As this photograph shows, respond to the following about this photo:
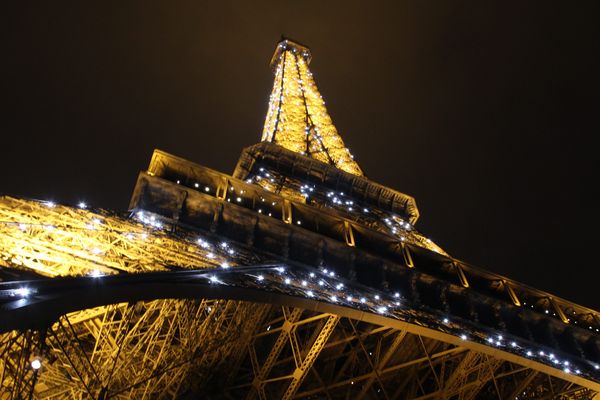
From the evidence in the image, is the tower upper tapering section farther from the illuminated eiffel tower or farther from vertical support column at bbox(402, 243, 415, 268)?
the illuminated eiffel tower

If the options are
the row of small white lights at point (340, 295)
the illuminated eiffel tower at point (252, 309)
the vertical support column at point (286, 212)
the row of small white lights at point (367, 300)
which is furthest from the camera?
the vertical support column at point (286, 212)

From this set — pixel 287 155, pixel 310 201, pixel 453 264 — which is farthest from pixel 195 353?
pixel 287 155

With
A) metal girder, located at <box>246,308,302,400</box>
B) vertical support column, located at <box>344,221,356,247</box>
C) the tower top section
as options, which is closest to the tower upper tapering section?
the tower top section

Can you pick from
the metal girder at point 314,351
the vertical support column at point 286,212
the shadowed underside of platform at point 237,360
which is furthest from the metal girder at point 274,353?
the vertical support column at point 286,212

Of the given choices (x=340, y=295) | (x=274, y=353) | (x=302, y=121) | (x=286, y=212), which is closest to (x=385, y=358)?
(x=340, y=295)

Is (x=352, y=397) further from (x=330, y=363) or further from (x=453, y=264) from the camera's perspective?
(x=453, y=264)

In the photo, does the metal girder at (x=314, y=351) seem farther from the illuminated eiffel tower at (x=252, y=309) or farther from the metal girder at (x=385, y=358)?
the metal girder at (x=385, y=358)
